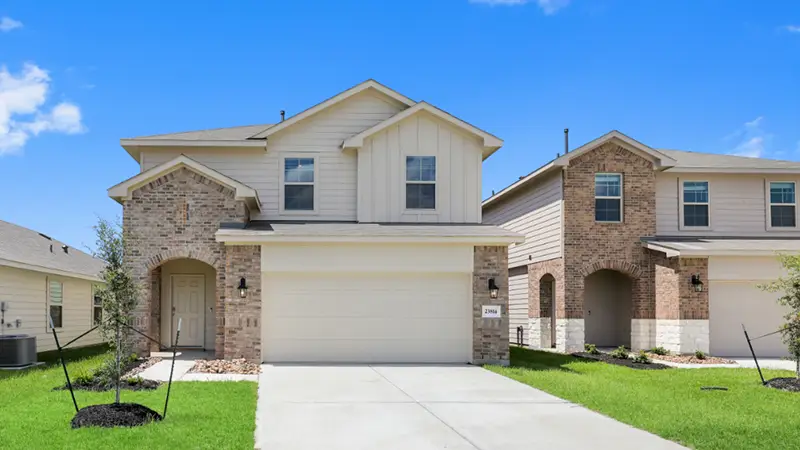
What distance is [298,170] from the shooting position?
66.5 ft

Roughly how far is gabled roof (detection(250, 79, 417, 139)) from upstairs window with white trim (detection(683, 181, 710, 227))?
354 inches

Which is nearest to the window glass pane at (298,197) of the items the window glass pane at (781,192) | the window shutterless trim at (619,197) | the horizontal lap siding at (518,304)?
the window shutterless trim at (619,197)

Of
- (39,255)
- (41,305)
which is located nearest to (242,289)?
(41,305)

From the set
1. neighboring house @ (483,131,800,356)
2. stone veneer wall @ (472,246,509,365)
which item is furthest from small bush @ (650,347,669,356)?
stone veneer wall @ (472,246,509,365)

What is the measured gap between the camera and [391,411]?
1094cm

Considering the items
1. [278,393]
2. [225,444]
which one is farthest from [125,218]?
[225,444]

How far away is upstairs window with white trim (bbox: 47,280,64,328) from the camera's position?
23.0m

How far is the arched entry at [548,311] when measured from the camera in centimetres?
2367

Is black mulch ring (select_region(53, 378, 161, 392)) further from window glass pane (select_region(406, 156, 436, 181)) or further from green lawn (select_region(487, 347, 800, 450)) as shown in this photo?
window glass pane (select_region(406, 156, 436, 181))

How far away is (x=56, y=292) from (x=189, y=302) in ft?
20.3

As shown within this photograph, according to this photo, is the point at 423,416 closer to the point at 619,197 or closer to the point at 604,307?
the point at 619,197

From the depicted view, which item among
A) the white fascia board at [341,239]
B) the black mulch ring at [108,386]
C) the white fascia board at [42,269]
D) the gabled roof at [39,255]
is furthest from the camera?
the gabled roof at [39,255]

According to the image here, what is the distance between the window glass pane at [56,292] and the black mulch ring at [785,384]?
1974cm

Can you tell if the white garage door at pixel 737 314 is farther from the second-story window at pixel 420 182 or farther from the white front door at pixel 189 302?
the white front door at pixel 189 302
